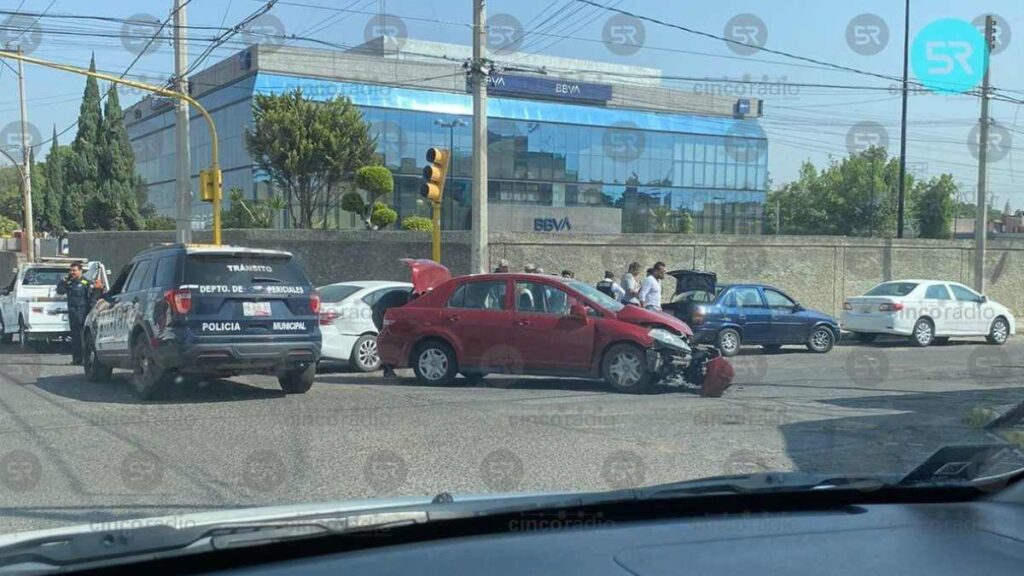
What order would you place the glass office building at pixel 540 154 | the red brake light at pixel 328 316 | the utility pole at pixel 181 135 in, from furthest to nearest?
the glass office building at pixel 540 154 → the utility pole at pixel 181 135 → the red brake light at pixel 328 316

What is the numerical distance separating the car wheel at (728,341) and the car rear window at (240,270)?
30.5ft

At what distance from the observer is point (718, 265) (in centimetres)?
2652

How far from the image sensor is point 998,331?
73.4 feet

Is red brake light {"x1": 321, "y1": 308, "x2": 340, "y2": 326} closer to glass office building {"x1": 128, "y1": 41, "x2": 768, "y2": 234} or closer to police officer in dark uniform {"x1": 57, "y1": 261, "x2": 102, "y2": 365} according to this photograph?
police officer in dark uniform {"x1": 57, "y1": 261, "x2": 102, "y2": 365}

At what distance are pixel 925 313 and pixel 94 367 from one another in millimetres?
16823

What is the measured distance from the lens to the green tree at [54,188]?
5659 cm

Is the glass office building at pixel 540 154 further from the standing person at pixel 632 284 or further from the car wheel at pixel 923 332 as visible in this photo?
the car wheel at pixel 923 332

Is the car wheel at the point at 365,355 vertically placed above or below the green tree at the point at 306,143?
below

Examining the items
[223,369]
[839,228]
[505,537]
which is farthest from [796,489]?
[839,228]

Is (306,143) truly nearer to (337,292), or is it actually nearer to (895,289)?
(337,292)

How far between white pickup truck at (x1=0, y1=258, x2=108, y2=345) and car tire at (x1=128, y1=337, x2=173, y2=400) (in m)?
7.99

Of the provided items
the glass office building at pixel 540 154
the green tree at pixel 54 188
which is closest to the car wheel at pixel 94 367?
the glass office building at pixel 540 154

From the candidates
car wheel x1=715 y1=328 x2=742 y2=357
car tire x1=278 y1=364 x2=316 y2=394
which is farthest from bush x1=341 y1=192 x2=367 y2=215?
car tire x1=278 y1=364 x2=316 y2=394

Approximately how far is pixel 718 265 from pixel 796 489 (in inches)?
945
